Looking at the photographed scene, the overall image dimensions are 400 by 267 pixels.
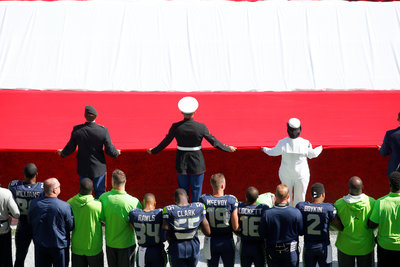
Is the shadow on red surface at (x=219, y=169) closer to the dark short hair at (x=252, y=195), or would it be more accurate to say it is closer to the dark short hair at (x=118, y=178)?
the dark short hair at (x=118, y=178)

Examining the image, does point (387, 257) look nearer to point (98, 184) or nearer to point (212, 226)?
point (212, 226)

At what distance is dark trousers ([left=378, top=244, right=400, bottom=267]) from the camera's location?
5227 millimetres

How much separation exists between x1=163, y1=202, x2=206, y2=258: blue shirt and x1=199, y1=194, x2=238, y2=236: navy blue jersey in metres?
0.14

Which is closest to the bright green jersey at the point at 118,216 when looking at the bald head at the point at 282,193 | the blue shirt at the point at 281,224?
the blue shirt at the point at 281,224

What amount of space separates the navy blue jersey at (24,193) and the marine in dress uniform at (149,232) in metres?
1.01

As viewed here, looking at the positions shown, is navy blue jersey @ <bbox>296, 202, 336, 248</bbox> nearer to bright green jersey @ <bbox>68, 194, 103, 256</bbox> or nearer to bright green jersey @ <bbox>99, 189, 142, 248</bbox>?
bright green jersey @ <bbox>99, 189, 142, 248</bbox>

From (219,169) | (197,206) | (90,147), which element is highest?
(90,147)

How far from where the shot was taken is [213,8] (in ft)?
32.3

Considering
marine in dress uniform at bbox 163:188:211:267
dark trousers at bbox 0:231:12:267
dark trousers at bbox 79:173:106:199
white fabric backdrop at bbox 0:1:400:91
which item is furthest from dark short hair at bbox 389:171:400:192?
white fabric backdrop at bbox 0:1:400:91

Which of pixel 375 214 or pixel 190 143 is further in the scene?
pixel 190 143

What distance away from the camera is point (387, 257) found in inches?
207

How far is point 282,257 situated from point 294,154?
1.59 m

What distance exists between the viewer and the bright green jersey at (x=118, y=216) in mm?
5250

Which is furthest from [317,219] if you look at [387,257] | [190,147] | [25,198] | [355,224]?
[25,198]
